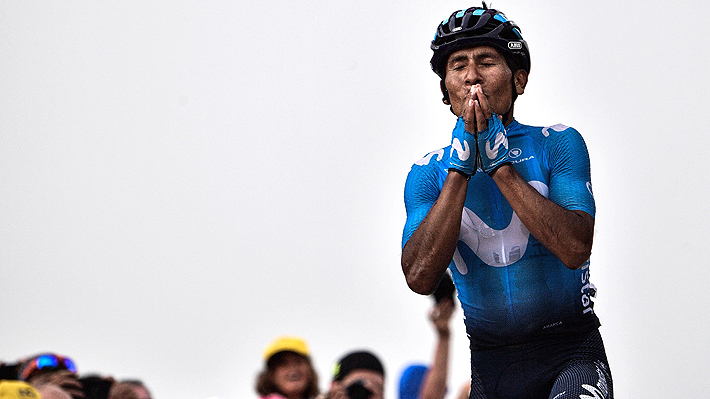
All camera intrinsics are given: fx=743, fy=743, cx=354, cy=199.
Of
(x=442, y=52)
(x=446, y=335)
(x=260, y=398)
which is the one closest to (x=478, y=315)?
(x=442, y=52)

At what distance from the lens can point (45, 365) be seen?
266 inches

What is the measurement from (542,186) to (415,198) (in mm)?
632

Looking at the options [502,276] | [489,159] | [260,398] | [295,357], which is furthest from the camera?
[295,357]

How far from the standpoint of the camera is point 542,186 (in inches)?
144

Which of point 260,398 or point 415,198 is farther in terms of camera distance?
point 260,398

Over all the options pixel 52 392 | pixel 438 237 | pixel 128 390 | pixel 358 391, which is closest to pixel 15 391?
pixel 52 392

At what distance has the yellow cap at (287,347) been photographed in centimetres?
709

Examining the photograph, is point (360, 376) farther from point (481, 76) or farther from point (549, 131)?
point (481, 76)

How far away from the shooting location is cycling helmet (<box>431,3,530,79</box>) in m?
3.74

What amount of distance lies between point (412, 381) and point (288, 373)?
4.09 ft

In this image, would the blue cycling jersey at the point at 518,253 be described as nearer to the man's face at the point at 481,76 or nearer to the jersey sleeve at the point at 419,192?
the jersey sleeve at the point at 419,192

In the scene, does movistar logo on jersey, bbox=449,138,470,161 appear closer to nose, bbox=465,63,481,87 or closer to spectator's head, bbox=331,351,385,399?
nose, bbox=465,63,481,87

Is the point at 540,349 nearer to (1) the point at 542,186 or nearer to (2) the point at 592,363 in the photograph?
(2) the point at 592,363

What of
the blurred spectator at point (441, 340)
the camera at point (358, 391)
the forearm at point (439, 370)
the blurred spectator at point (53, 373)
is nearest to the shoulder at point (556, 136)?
the blurred spectator at point (441, 340)
